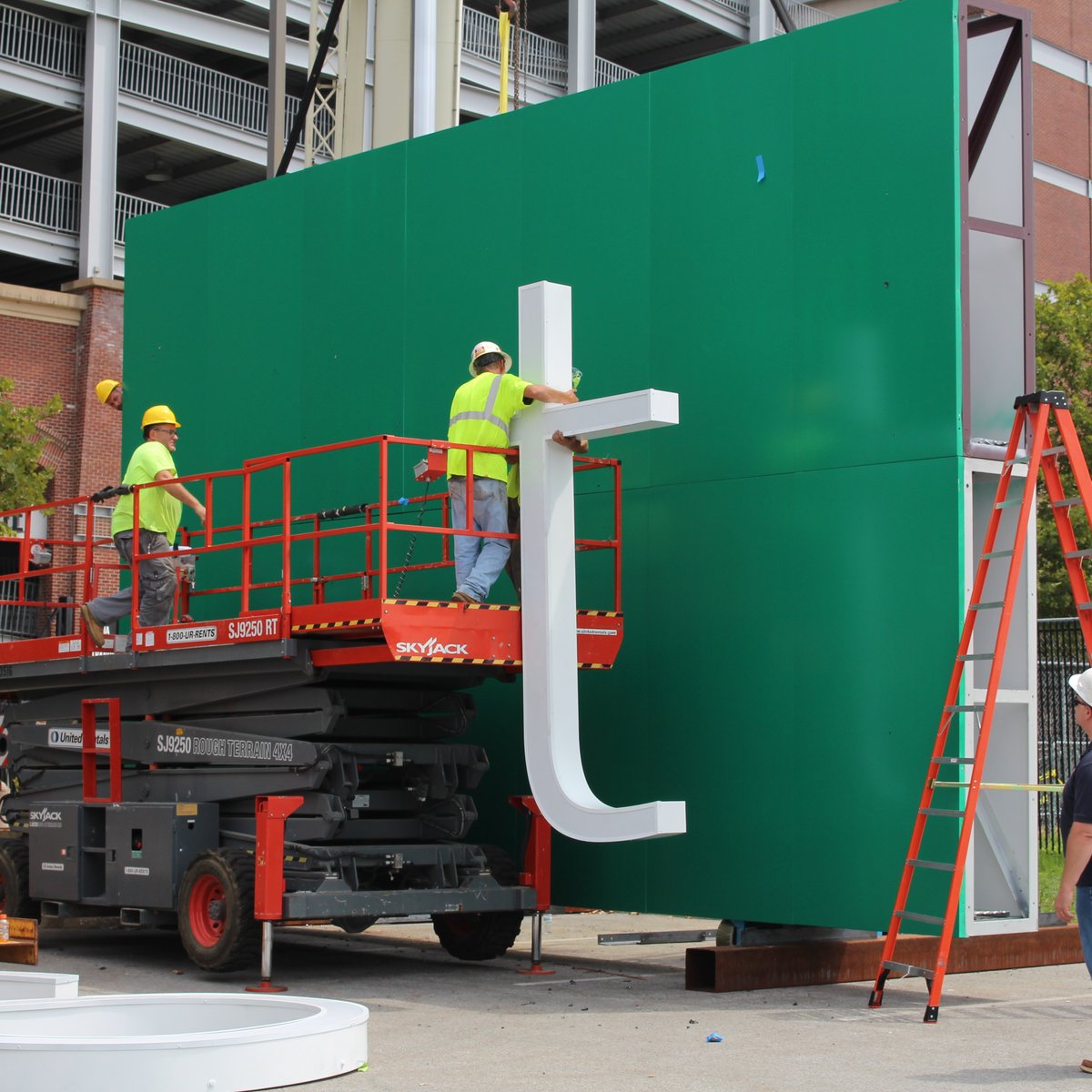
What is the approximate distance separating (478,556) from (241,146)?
33808 millimetres

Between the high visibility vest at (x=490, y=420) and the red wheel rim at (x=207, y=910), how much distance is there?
324 cm

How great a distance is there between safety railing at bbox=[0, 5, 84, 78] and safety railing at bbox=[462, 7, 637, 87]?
954 cm

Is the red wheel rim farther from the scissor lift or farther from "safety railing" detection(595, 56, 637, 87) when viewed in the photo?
"safety railing" detection(595, 56, 637, 87)

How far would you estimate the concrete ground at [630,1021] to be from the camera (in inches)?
329

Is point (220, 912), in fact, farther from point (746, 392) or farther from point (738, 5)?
point (738, 5)

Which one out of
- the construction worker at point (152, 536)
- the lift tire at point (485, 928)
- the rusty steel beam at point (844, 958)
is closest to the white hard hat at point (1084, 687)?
the rusty steel beam at point (844, 958)

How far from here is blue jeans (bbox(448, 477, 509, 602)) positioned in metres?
11.7

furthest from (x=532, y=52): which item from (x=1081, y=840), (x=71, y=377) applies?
(x=1081, y=840)

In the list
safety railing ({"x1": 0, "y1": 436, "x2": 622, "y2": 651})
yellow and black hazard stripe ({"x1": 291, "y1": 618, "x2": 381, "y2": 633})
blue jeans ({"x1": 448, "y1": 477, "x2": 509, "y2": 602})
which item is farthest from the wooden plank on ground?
blue jeans ({"x1": 448, "y1": 477, "x2": 509, "y2": 602})

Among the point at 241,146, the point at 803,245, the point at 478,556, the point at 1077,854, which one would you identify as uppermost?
the point at 241,146

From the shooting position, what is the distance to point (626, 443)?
1317 cm

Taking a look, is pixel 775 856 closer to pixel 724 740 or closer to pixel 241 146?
pixel 724 740

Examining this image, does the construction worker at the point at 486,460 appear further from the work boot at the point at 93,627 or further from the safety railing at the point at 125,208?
the safety railing at the point at 125,208

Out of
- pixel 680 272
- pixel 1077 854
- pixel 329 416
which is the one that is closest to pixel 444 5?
pixel 329 416
